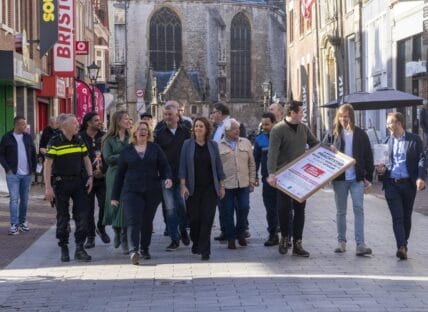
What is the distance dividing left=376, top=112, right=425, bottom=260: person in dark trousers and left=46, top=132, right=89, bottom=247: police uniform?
355cm

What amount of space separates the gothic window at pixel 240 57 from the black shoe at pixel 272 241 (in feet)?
220

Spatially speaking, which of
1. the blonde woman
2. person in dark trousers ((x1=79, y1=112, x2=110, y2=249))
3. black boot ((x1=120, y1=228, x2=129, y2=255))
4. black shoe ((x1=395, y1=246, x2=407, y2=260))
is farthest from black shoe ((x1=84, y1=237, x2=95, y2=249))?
black shoe ((x1=395, y1=246, x2=407, y2=260))

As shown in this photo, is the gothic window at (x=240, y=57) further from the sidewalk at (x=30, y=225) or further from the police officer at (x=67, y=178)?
the police officer at (x=67, y=178)

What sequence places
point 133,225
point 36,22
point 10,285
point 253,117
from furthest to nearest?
point 253,117 → point 36,22 → point 133,225 → point 10,285

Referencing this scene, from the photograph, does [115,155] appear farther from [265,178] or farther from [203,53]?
[203,53]

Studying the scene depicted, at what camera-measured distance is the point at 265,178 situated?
1335 centimetres

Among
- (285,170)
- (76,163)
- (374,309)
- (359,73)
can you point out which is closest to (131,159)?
(76,163)

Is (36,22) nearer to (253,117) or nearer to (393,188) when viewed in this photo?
(393,188)

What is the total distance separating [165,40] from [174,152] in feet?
217

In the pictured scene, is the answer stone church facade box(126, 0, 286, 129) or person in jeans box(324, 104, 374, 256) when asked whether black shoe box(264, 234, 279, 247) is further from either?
stone church facade box(126, 0, 286, 129)

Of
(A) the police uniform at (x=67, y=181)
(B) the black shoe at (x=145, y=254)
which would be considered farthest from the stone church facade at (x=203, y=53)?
(B) the black shoe at (x=145, y=254)

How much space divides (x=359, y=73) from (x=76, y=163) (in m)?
26.3

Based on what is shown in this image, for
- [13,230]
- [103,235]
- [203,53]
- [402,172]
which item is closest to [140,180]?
[103,235]

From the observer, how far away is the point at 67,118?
11.7 m
